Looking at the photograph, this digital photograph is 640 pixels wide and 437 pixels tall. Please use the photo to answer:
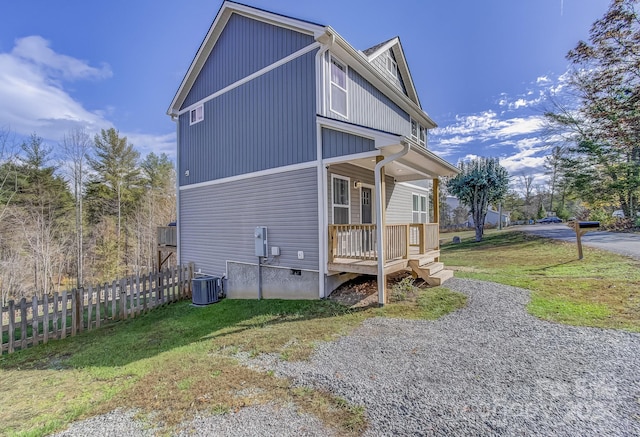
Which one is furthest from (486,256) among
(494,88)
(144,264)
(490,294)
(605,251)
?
(144,264)

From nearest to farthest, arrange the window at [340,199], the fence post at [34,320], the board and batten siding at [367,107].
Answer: the fence post at [34,320], the window at [340,199], the board and batten siding at [367,107]

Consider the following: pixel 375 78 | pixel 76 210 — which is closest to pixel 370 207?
pixel 375 78

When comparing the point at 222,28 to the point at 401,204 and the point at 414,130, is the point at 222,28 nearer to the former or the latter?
the point at 414,130

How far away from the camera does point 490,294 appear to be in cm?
723

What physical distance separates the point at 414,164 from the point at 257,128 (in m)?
5.21

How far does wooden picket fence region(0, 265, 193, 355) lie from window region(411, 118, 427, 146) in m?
11.9

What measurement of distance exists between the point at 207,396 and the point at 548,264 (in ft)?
45.4

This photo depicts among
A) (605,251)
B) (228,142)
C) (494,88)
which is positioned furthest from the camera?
(494,88)

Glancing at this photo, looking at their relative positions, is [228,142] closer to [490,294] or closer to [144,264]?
[490,294]

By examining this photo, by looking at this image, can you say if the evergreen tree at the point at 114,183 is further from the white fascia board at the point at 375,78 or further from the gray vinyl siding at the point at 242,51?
the white fascia board at the point at 375,78

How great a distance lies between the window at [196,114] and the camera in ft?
37.9

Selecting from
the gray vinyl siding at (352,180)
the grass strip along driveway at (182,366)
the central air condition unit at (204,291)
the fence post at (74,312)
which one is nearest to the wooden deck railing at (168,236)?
the central air condition unit at (204,291)

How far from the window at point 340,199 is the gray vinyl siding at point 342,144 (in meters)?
1.02

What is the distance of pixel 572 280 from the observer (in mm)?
8438
